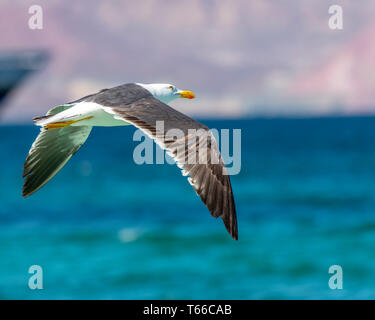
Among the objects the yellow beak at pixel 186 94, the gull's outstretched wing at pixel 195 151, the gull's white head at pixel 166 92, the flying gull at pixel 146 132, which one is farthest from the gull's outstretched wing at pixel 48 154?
the gull's outstretched wing at pixel 195 151

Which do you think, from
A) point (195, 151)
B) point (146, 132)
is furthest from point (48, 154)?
point (195, 151)

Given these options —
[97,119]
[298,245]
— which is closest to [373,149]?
[298,245]

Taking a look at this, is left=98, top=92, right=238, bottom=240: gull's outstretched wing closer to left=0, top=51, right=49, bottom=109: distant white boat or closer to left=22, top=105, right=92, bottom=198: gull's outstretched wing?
left=22, top=105, right=92, bottom=198: gull's outstretched wing

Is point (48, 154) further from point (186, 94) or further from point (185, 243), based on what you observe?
point (185, 243)

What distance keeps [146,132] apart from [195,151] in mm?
440

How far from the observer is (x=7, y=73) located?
3628cm

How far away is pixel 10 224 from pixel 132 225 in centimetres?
485

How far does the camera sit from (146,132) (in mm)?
5543

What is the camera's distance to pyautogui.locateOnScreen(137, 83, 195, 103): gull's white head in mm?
7279

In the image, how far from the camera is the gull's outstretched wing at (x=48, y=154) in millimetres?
7625

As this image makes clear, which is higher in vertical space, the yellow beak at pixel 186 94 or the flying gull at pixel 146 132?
the yellow beak at pixel 186 94

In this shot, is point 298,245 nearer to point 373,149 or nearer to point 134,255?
point 134,255

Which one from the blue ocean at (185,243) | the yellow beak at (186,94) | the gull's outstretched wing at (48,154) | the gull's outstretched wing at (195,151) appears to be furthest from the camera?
the blue ocean at (185,243)

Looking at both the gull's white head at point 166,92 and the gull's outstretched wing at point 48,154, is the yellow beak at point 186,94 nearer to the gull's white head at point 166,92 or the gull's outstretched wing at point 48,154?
the gull's white head at point 166,92
